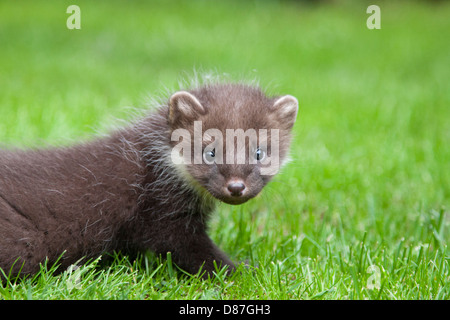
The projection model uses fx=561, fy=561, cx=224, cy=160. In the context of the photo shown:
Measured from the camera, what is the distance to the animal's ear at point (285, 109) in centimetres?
543

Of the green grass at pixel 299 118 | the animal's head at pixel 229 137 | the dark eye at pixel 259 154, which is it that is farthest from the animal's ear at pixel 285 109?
the green grass at pixel 299 118

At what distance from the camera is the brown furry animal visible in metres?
4.80

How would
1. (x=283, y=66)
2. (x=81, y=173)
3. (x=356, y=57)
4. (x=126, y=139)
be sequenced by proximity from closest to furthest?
1. (x=81, y=173)
2. (x=126, y=139)
3. (x=283, y=66)
4. (x=356, y=57)

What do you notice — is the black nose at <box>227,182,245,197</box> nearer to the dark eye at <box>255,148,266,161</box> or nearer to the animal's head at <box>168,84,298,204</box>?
the animal's head at <box>168,84,298,204</box>

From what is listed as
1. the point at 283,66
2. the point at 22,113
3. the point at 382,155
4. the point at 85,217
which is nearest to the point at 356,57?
the point at 283,66

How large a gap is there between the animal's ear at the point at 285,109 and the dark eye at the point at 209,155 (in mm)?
850

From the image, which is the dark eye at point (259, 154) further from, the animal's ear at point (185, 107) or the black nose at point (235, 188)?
the animal's ear at point (185, 107)

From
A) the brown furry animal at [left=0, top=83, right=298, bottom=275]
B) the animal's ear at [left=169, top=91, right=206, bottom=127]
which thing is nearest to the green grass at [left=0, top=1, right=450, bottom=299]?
the brown furry animal at [left=0, top=83, right=298, bottom=275]

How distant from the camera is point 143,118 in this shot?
581cm

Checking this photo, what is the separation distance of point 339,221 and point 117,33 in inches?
514

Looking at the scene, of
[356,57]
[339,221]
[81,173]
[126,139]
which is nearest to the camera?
[81,173]

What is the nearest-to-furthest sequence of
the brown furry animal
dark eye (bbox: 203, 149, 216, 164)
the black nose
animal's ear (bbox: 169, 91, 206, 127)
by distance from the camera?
the black nose
the brown furry animal
dark eye (bbox: 203, 149, 216, 164)
animal's ear (bbox: 169, 91, 206, 127)

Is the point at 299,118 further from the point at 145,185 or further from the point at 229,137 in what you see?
the point at 229,137
